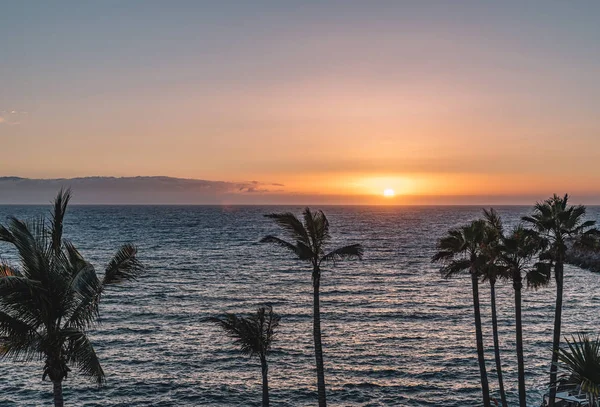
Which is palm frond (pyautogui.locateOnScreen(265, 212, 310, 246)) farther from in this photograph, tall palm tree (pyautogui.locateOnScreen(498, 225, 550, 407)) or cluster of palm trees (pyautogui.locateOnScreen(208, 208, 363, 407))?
tall palm tree (pyautogui.locateOnScreen(498, 225, 550, 407))

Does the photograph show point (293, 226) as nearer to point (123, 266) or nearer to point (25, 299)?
point (123, 266)

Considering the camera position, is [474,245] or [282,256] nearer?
[474,245]

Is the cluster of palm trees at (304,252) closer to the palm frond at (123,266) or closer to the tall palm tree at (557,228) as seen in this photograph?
the palm frond at (123,266)

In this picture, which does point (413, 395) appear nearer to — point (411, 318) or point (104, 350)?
point (411, 318)

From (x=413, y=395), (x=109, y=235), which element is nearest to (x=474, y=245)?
(x=413, y=395)

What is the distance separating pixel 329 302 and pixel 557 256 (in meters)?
46.2

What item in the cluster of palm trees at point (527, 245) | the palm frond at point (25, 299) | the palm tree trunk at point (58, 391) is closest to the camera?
the palm frond at point (25, 299)

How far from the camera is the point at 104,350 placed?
47531mm

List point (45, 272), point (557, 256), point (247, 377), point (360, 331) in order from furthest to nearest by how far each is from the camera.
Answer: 1. point (360, 331)
2. point (247, 377)
3. point (557, 256)
4. point (45, 272)

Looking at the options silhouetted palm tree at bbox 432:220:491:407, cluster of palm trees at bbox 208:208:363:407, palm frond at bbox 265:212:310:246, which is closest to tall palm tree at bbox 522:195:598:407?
silhouetted palm tree at bbox 432:220:491:407

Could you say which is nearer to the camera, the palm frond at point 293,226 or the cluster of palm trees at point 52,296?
the cluster of palm trees at point 52,296

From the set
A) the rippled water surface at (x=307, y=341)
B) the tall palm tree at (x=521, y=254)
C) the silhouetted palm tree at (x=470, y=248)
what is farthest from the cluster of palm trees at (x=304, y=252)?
the rippled water surface at (x=307, y=341)

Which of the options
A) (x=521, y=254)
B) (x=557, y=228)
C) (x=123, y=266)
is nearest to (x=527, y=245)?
(x=521, y=254)

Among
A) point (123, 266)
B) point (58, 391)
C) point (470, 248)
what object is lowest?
point (58, 391)
